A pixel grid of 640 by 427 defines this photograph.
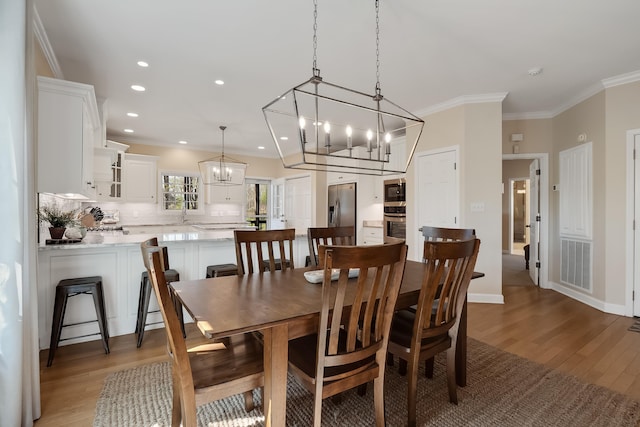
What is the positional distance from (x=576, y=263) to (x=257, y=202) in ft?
21.1

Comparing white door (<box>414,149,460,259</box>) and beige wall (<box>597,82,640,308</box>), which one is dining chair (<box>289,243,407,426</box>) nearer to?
white door (<box>414,149,460,259</box>)

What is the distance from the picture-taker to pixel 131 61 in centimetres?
301

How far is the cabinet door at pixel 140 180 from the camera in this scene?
594cm

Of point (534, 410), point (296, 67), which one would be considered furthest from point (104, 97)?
point (534, 410)

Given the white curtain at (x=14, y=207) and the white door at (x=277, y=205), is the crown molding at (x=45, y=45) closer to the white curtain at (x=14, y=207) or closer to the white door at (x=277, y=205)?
the white curtain at (x=14, y=207)

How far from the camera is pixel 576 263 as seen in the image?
4.12 meters

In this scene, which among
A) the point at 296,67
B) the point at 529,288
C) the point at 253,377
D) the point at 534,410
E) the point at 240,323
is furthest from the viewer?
the point at 529,288

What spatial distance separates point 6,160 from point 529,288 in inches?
231

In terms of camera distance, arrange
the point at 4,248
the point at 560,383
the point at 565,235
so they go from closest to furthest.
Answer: the point at 4,248
the point at 560,383
the point at 565,235

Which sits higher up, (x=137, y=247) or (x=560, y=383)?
(x=137, y=247)

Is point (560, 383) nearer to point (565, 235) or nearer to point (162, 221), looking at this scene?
point (565, 235)

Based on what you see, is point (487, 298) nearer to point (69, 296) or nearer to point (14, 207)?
point (69, 296)

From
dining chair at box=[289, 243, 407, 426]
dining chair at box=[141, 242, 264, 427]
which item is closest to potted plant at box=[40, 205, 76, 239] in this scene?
dining chair at box=[141, 242, 264, 427]

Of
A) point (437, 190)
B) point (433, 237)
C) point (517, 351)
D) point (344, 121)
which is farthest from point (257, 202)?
point (517, 351)
